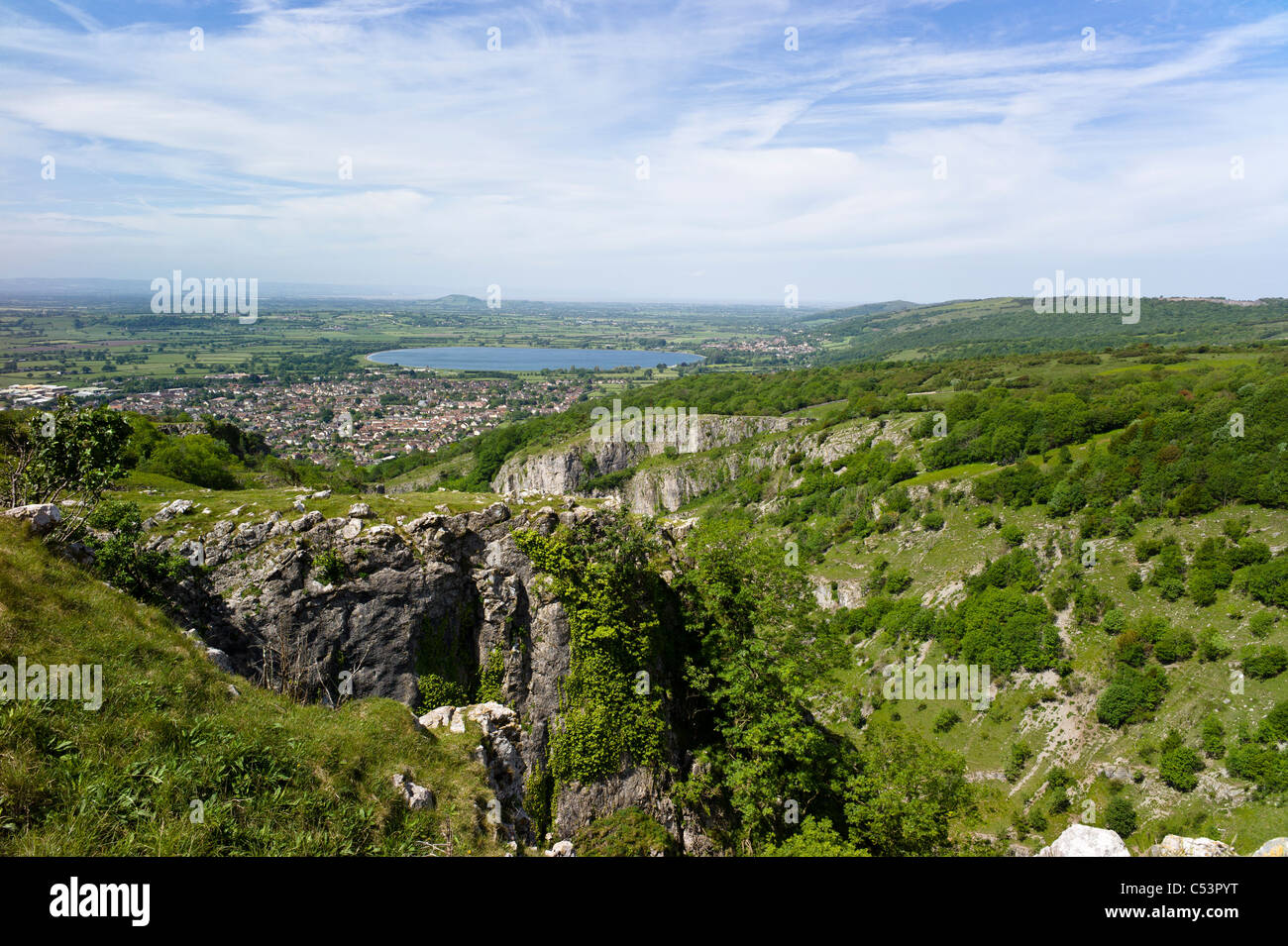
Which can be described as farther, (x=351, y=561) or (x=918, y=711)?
(x=918, y=711)

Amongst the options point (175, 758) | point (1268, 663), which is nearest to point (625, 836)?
point (175, 758)

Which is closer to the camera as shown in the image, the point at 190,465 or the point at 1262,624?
the point at 190,465

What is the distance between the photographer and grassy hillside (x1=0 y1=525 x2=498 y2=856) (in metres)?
6.85

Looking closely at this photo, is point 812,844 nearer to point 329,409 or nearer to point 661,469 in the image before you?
point 661,469

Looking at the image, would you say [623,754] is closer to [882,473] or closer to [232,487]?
[232,487]

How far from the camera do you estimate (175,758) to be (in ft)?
26.9

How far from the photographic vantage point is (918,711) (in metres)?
45.2

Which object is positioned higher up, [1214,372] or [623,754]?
[1214,372]

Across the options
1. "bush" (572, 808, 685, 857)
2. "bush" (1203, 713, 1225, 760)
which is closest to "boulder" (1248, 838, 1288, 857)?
"bush" (572, 808, 685, 857)

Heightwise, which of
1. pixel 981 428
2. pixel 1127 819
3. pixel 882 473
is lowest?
pixel 1127 819

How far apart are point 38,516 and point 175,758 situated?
10499 mm

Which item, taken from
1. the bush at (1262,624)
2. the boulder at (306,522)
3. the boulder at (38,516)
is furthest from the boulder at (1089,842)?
the bush at (1262,624)
